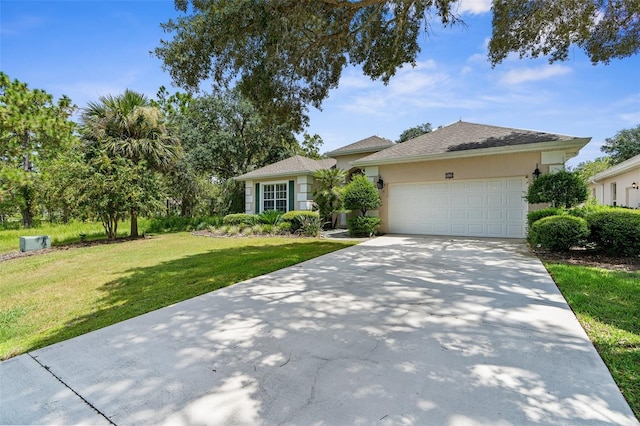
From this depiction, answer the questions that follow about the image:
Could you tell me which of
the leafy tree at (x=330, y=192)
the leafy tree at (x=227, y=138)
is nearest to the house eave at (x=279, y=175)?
the leafy tree at (x=330, y=192)

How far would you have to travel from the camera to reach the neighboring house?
1391cm

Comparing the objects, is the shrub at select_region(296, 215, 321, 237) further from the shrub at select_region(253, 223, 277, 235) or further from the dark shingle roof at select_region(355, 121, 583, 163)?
the dark shingle roof at select_region(355, 121, 583, 163)

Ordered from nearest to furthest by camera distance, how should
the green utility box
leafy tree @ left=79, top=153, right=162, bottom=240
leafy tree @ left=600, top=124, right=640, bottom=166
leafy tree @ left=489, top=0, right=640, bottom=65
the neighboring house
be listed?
leafy tree @ left=489, top=0, right=640, bottom=65, the green utility box, leafy tree @ left=79, top=153, right=162, bottom=240, the neighboring house, leafy tree @ left=600, top=124, right=640, bottom=166

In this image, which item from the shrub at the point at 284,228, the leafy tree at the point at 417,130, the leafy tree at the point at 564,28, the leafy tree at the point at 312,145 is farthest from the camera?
the leafy tree at the point at 417,130

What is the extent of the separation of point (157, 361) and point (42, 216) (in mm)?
28426

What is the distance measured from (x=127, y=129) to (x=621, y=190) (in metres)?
25.1

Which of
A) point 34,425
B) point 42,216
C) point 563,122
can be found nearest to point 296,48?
point 34,425

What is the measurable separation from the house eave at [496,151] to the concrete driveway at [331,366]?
7.00 meters

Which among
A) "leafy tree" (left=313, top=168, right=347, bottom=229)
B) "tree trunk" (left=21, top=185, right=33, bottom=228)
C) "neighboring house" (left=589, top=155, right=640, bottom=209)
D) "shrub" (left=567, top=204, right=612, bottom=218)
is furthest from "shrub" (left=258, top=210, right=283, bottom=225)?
"tree trunk" (left=21, top=185, right=33, bottom=228)

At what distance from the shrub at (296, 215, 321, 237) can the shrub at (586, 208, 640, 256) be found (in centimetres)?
869

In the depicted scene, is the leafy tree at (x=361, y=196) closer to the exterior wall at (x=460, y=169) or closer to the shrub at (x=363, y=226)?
the shrub at (x=363, y=226)

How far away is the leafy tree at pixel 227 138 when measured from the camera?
20.7 meters

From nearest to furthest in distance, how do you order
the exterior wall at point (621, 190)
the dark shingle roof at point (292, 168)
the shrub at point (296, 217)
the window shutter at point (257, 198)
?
the shrub at point (296, 217)
the exterior wall at point (621, 190)
the dark shingle roof at point (292, 168)
the window shutter at point (257, 198)

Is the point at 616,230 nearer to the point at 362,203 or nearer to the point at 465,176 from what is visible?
the point at 465,176
